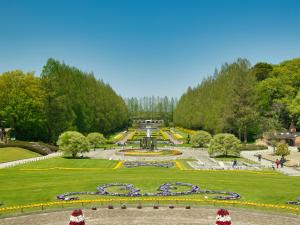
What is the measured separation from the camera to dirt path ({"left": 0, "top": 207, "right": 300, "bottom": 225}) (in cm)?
2789

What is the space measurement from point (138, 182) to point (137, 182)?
12 cm

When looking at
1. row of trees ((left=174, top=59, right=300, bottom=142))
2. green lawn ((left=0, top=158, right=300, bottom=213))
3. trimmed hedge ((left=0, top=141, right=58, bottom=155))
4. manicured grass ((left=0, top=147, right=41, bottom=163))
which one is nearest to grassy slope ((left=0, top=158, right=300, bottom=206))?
green lawn ((left=0, top=158, right=300, bottom=213))

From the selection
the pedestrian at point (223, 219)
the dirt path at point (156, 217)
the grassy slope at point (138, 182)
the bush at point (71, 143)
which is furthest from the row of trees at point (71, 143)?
the pedestrian at point (223, 219)

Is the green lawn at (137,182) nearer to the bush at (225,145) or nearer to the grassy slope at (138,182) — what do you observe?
the grassy slope at (138,182)

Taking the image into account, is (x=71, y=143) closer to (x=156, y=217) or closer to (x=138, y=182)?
(x=138, y=182)

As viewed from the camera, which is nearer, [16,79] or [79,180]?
[79,180]

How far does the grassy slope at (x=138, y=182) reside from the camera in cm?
3684

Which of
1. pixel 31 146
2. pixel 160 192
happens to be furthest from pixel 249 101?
pixel 160 192

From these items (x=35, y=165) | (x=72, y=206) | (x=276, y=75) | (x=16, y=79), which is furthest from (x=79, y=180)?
(x=276, y=75)

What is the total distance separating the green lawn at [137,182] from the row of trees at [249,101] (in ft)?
167

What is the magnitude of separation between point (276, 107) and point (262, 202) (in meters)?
91.0

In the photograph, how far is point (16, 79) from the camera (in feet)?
326

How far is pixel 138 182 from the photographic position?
43.4 metres

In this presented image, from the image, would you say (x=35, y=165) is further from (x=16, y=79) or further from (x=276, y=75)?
(x=276, y=75)
